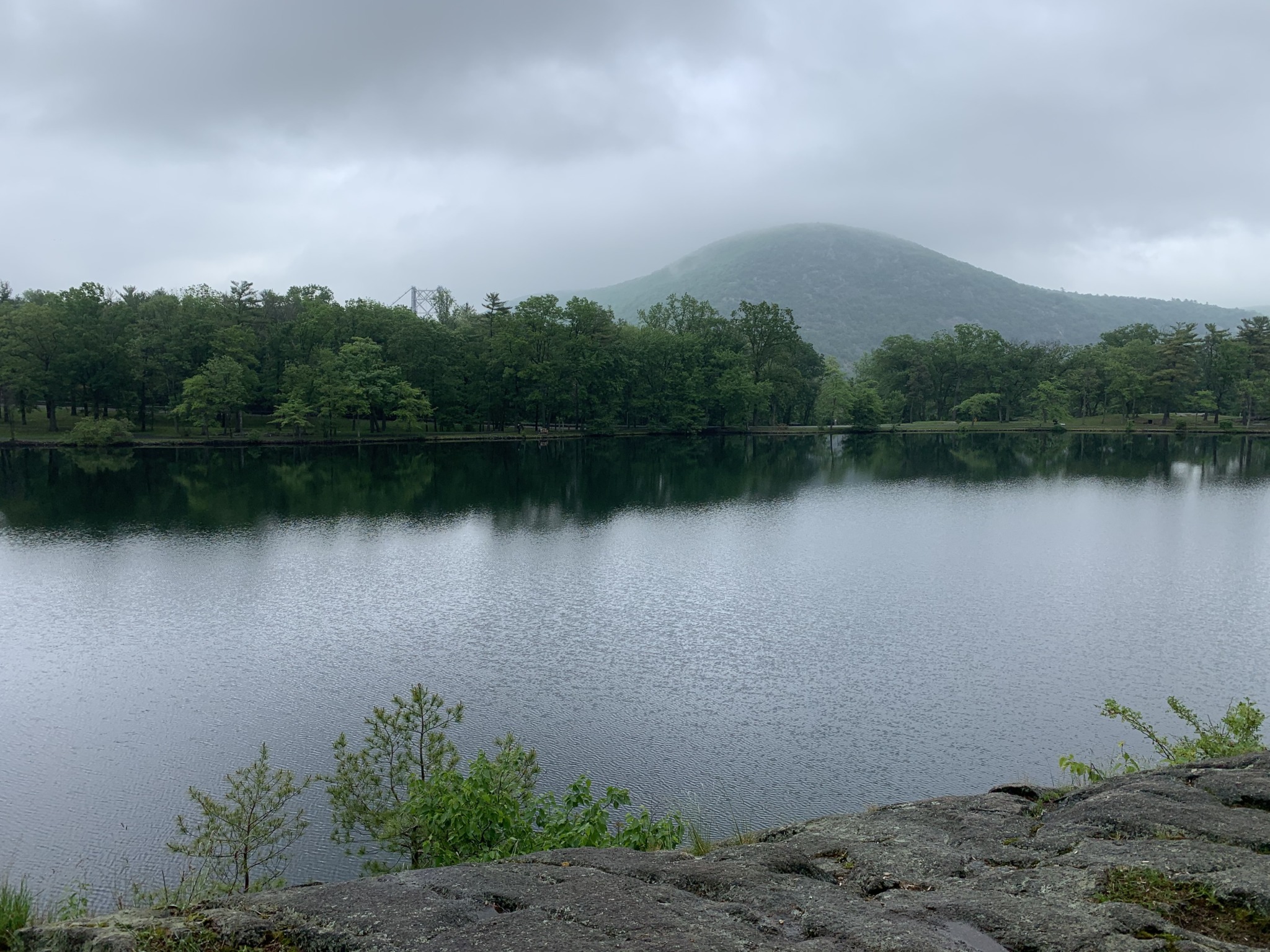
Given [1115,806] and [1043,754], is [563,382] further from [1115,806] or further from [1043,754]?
[1115,806]

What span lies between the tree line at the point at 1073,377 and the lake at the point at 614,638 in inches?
2991

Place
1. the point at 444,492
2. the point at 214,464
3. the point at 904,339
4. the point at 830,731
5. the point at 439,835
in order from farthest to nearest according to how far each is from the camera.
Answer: the point at 904,339 → the point at 214,464 → the point at 444,492 → the point at 830,731 → the point at 439,835

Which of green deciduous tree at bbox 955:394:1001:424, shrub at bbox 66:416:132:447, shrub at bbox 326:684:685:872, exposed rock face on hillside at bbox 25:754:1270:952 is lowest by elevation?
shrub at bbox 326:684:685:872

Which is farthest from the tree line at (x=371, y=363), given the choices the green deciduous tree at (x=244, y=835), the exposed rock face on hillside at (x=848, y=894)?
the exposed rock face on hillside at (x=848, y=894)

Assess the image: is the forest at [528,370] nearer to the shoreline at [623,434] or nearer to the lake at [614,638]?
the shoreline at [623,434]

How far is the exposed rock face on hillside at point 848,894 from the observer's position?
16.4 ft

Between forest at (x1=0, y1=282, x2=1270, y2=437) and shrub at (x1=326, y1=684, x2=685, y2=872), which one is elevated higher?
forest at (x1=0, y1=282, x2=1270, y2=437)

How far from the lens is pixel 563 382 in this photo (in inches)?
3964

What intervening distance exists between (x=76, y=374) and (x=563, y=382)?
53474mm

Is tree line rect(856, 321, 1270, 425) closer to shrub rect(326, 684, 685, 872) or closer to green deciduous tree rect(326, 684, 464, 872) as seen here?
green deciduous tree rect(326, 684, 464, 872)

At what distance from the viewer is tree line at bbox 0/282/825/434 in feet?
284

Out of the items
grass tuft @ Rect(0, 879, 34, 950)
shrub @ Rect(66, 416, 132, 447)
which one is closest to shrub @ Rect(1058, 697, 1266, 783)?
grass tuft @ Rect(0, 879, 34, 950)

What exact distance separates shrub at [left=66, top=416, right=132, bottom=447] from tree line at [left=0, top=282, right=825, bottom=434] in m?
5.69

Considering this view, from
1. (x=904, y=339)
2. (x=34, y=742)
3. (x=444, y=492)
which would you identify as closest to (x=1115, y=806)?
(x=34, y=742)
